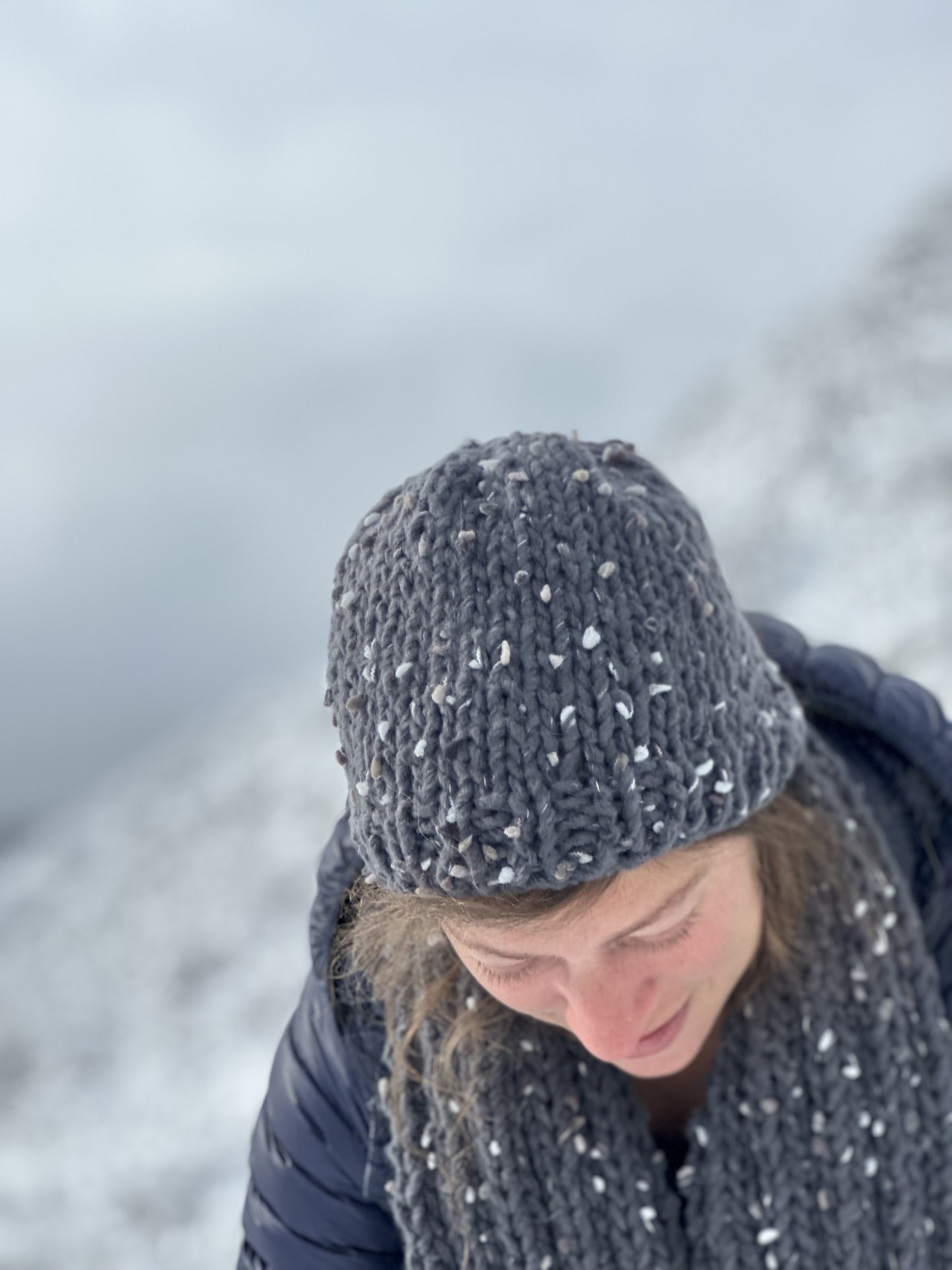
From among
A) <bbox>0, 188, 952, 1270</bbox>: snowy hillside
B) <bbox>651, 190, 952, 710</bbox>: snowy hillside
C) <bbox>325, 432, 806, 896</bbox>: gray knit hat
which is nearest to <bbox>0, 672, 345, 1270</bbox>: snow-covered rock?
<bbox>0, 188, 952, 1270</bbox>: snowy hillside

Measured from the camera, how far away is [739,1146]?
1141 mm

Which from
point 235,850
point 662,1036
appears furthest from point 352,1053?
point 235,850

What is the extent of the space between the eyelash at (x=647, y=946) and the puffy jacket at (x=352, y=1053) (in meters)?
0.22

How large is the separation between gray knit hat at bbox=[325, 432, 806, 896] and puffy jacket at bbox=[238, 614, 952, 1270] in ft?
1.07

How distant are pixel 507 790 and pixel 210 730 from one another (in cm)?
397

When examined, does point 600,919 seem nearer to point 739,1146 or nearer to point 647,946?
point 647,946

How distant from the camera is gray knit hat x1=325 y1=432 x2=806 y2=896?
2.65ft

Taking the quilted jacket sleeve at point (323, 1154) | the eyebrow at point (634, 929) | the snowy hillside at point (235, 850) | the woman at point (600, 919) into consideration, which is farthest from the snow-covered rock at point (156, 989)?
the eyebrow at point (634, 929)

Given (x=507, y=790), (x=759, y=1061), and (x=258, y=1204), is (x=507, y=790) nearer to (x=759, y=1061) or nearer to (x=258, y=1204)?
(x=759, y=1061)

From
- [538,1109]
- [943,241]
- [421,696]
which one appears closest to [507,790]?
[421,696]

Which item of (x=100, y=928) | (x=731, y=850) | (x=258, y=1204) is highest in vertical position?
(x=100, y=928)

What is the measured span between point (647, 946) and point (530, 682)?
30 cm

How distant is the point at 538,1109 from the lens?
1.13 metres

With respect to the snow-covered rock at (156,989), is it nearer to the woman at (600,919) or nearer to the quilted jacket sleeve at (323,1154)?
the quilted jacket sleeve at (323,1154)
